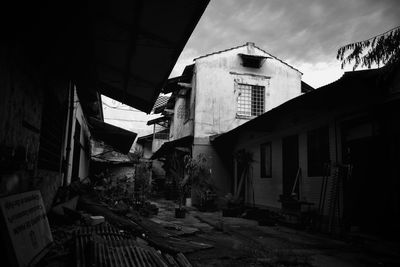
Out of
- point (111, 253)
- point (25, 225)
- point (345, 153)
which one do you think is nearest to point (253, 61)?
point (345, 153)

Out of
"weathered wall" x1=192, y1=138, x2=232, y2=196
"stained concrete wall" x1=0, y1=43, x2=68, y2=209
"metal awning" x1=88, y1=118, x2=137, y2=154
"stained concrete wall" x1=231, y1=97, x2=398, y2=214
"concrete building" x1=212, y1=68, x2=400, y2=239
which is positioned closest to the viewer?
"stained concrete wall" x1=0, y1=43, x2=68, y2=209

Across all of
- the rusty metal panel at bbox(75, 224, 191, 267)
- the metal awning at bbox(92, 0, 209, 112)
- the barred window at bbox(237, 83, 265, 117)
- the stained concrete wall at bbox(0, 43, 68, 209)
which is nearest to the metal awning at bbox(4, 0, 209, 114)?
the metal awning at bbox(92, 0, 209, 112)

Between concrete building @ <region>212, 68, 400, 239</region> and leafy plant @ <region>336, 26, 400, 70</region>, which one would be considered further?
concrete building @ <region>212, 68, 400, 239</region>

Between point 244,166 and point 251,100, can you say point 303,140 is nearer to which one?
point 244,166

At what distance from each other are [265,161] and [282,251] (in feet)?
23.5

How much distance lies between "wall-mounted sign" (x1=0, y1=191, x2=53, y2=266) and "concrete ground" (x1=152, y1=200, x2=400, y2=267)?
245 centimetres

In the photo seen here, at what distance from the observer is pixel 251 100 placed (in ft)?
58.3

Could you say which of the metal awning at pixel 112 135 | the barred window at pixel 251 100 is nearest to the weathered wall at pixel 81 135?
the metal awning at pixel 112 135

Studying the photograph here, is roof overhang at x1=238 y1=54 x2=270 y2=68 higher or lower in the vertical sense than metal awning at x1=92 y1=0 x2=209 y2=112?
higher

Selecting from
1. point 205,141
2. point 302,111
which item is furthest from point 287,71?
point 302,111

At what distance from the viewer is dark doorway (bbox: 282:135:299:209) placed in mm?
10773

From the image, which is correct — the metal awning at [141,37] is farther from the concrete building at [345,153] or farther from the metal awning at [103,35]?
the concrete building at [345,153]

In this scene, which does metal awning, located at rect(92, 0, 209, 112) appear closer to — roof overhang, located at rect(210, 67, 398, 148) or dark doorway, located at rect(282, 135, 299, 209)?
roof overhang, located at rect(210, 67, 398, 148)

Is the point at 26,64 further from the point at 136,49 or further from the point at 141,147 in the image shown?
the point at 141,147
